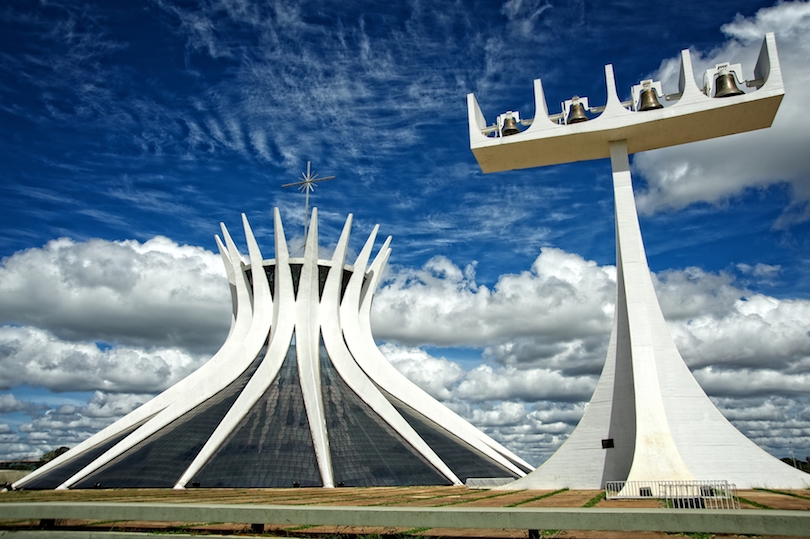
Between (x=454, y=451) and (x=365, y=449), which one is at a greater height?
(x=365, y=449)

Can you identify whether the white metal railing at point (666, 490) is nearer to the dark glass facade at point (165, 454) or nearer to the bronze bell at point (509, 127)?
the bronze bell at point (509, 127)

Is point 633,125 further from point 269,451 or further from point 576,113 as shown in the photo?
point 269,451

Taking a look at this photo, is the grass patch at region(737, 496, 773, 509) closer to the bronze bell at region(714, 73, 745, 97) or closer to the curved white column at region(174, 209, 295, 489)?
the bronze bell at region(714, 73, 745, 97)

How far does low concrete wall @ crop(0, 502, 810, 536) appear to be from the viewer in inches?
220

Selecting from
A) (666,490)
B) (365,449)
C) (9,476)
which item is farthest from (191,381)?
(666,490)

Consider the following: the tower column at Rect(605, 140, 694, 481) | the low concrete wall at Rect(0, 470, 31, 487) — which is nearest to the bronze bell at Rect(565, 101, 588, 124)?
the tower column at Rect(605, 140, 694, 481)

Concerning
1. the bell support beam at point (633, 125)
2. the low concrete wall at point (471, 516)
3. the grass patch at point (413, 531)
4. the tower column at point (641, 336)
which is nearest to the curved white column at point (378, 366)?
the tower column at point (641, 336)

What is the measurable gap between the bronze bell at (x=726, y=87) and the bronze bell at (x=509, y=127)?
4.89 m

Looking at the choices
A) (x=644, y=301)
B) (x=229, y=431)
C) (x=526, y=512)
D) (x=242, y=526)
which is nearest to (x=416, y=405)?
(x=229, y=431)

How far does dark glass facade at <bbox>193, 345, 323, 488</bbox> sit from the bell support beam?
13.0 meters

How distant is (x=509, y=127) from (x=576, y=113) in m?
1.83

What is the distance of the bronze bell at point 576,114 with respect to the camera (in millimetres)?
15281

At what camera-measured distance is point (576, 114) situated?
1534cm

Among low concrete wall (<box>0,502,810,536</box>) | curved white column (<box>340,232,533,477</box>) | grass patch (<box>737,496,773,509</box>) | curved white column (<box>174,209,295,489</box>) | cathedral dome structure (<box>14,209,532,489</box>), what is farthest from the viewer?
curved white column (<box>340,232,533,477</box>)
